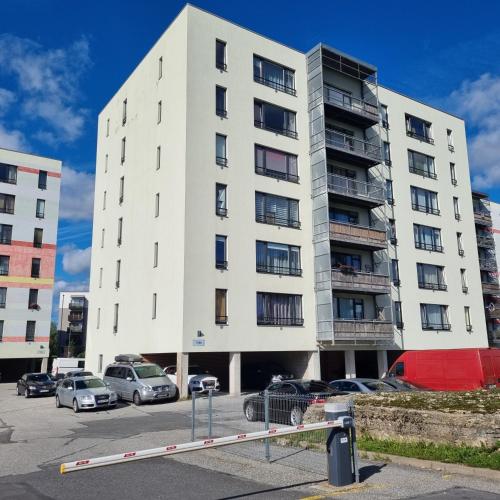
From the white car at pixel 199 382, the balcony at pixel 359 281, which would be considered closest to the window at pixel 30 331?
the white car at pixel 199 382

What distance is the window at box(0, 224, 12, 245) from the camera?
48000mm

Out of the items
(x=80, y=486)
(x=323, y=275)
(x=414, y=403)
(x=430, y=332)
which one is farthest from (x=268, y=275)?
(x=80, y=486)

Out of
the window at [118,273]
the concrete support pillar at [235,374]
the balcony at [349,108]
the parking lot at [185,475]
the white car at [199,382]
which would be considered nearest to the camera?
the parking lot at [185,475]

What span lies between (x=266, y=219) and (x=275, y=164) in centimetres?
365

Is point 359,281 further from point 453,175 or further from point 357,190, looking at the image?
point 453,175

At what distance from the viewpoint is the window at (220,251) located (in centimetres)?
2767

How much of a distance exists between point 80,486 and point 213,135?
22660mm

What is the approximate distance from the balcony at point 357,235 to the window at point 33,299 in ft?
103

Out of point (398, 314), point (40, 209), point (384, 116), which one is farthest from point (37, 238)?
point (398, 314)

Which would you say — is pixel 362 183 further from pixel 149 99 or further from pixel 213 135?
pixel 149 99

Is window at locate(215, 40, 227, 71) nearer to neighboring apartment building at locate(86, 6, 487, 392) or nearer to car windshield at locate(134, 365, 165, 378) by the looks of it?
neighboring apartment building at locate(86, 6, 487, 392)

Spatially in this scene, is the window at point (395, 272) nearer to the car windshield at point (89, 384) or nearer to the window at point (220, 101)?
the window at point (220, 101)

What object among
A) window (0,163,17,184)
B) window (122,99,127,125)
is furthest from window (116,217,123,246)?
window (0,163,17,184)

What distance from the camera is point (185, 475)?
Result: 946 cm
